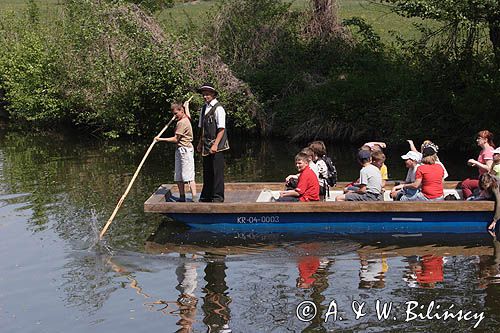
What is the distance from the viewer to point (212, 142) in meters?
12.7

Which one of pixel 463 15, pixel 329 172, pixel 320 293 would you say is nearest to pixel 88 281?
pixel 320 293

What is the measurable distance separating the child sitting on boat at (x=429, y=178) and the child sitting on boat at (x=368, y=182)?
51cm

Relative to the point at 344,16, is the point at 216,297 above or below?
below

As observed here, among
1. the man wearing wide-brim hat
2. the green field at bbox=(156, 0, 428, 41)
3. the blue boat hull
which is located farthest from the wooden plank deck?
the green field at bbox=(156, 0, 428, 41)

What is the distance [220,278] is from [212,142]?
2802 millimetres

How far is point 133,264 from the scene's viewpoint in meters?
11.2

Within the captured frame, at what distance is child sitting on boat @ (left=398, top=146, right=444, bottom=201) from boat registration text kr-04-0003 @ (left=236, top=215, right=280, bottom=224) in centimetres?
201

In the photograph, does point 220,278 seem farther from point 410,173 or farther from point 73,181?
point 73,181

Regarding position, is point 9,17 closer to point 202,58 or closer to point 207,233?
point 202,58

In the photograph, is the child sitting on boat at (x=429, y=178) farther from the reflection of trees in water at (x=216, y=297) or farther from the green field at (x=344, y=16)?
the green field at (x=344, y=16)

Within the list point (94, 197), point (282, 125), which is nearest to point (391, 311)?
point (94, 197)

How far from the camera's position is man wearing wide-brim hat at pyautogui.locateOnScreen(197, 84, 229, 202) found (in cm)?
1255

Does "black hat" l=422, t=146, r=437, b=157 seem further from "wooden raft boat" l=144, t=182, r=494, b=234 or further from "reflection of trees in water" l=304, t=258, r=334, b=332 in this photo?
"reflection of trees in water" l=304, t=258, r=334, b=332

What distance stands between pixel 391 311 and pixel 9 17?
27.2 m
